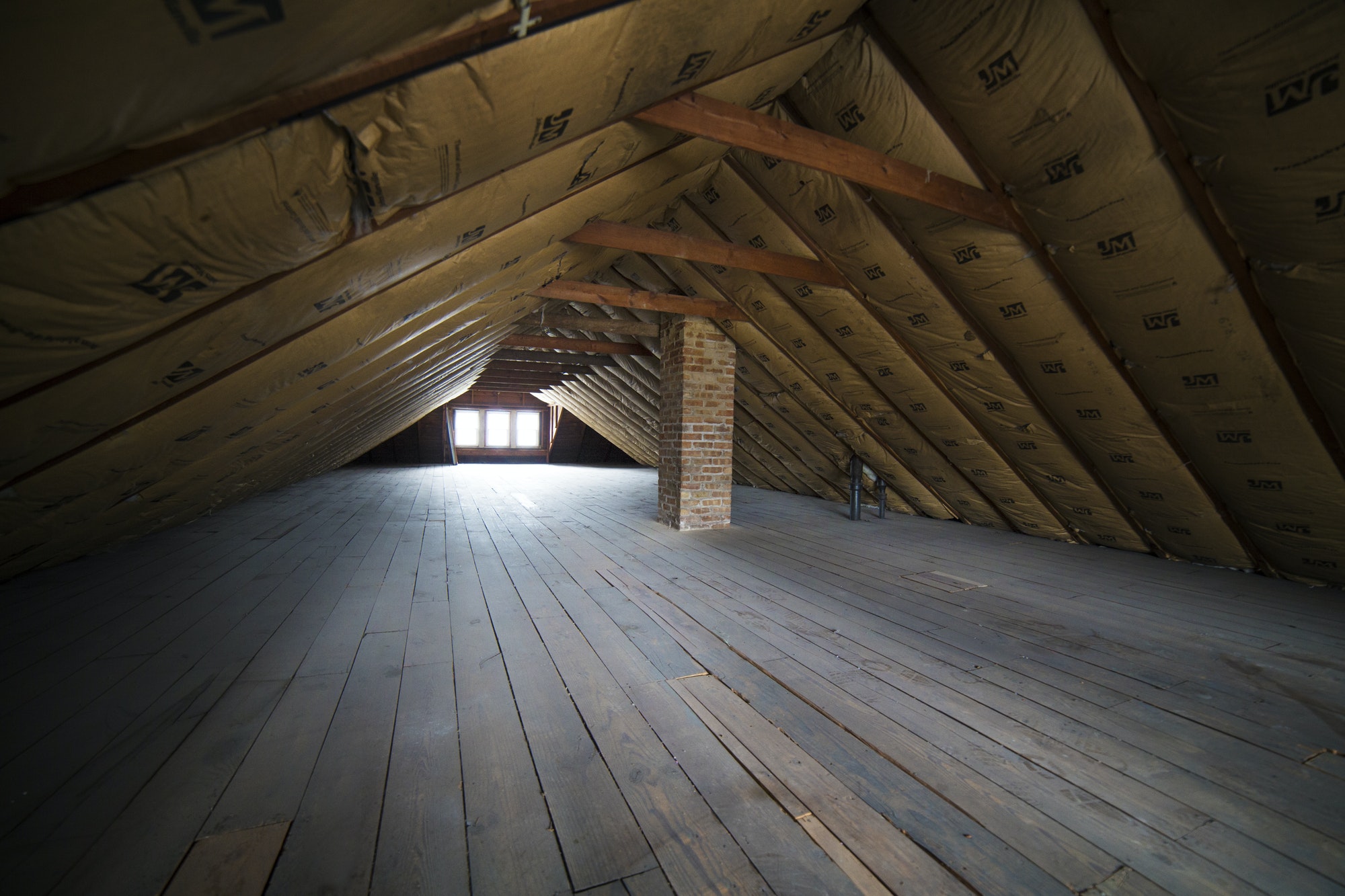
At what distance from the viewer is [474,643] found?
2.54 m

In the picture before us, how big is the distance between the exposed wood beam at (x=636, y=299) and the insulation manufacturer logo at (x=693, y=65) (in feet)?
8.34

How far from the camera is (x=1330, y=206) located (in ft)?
6.97

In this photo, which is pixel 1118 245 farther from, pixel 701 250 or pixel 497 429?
pixel 497 429

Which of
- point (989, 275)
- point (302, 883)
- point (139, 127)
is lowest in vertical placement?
point (302, 883)

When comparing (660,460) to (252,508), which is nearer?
(660,460)

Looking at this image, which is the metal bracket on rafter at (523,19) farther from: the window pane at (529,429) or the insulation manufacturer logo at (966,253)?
the window pane at (529,429)

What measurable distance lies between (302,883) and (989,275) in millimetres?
3910

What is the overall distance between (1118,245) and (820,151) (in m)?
1.55

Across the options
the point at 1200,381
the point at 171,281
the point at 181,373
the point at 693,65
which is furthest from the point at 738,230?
the point at 171,281

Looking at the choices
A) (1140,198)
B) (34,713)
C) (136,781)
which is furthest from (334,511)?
(1140,198)

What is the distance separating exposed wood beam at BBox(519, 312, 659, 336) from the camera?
19.7 feet

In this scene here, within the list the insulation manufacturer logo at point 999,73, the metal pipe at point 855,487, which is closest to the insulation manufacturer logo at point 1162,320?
the insulation manufacturer logo at point 999,73

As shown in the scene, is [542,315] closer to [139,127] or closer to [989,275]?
[989,275]

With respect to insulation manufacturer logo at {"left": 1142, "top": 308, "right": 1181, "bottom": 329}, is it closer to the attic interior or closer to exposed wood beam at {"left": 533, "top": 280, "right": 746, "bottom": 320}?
the attic interior
